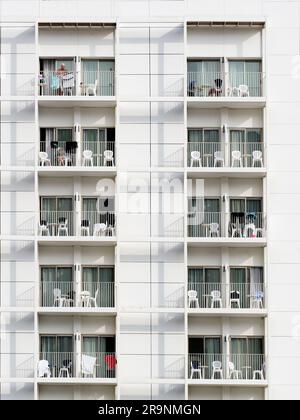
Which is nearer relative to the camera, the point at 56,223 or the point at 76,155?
the point at 56,223

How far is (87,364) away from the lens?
3572 centimetres

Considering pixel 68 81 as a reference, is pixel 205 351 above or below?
below

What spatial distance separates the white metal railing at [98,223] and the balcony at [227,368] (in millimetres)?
4689

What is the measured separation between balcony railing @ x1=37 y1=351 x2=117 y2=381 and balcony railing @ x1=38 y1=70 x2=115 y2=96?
27.1 feet

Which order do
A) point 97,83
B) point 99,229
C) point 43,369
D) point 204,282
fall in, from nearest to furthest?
point 43,369 < point 99,229 < point 204,282 < point 97,83

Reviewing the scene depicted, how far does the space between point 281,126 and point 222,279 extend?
5.22 metres

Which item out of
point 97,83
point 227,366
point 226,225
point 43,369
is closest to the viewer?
point 43,369

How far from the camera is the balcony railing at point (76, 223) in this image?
3600 centimetres

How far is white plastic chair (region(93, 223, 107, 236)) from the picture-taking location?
35938 millimetres

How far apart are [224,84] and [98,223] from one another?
5.97 metres

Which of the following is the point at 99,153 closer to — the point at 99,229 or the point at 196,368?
the point at 99,229

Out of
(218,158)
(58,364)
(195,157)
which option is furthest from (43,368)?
(218,158)

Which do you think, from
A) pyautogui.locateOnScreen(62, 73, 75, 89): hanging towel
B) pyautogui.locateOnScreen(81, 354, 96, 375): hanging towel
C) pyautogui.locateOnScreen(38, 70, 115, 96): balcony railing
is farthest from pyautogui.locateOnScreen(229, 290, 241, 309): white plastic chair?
pyautogui.locateOnScreen(62, 73, 75, 89): hanging towel

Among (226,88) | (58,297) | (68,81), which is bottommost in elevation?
(58,297)
